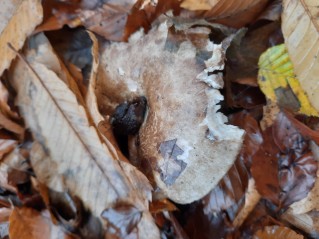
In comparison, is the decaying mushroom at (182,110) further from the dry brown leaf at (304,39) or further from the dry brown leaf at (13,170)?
the dry brown leaf at (13,170)

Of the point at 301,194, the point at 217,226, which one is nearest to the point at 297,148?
the point at 301,194

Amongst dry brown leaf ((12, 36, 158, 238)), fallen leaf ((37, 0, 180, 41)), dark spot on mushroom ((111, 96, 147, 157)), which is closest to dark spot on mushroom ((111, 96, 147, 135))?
dark spot on mushroom ((111, 96, 147, 157))

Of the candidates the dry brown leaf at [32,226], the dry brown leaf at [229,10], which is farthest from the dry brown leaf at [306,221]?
the dry brown leaf at [32,226]

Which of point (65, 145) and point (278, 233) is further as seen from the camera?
point (65, 145)

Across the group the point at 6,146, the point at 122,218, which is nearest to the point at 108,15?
the point at 6,146

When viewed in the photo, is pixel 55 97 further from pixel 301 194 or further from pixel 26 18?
pixel 301 194

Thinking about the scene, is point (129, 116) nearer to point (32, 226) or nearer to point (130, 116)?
point (130, 116)

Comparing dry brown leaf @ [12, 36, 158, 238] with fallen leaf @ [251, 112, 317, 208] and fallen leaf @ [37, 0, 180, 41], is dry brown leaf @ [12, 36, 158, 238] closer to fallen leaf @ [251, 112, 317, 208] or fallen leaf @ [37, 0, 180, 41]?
fallen leaf @ [37, 0, 180, 41]

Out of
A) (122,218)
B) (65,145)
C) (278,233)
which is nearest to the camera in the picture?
(278,233)
